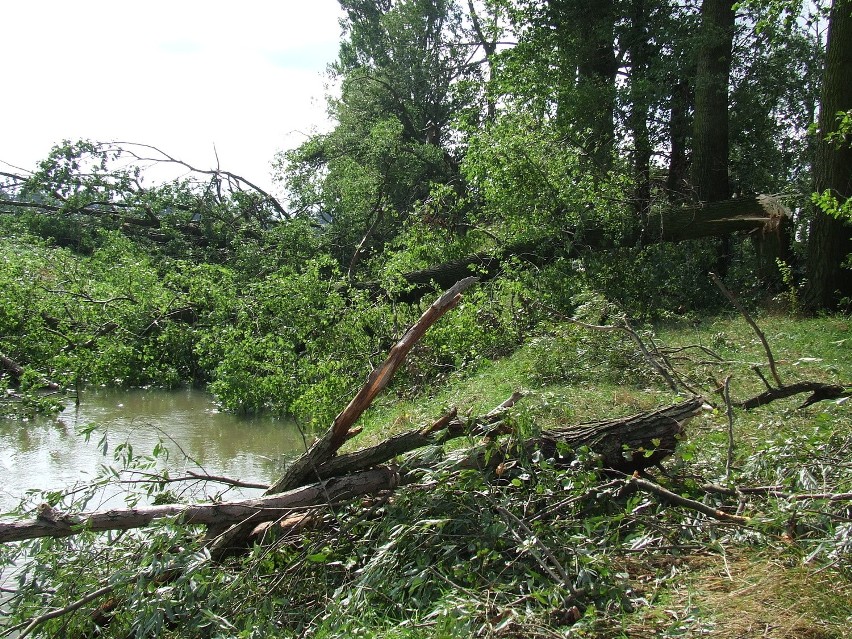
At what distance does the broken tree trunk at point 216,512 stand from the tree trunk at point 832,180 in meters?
8.32

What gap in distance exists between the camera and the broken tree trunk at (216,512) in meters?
4.24

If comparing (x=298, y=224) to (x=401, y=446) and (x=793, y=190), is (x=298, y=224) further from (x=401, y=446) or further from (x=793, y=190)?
(x=401, y=446)

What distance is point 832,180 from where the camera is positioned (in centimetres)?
1066

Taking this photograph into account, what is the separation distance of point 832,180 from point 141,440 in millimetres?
9448

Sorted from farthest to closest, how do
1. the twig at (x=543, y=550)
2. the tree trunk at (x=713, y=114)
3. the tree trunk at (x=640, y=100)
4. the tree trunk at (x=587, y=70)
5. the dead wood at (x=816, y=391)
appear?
the tree trunk at (x=587, y=70) < the tree trunk at (x=640, y=100) < the tree trunk at (x=713, y=114) < the dead wood at (x=816, y=391) < the twig at (x=543, y=550)

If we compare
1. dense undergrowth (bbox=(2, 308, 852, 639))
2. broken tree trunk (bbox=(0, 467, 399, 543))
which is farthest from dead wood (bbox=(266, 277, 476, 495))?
dense undergrowth (bbox=(2, 308, 852, 639))

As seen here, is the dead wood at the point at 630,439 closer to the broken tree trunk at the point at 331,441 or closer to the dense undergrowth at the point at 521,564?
the dense undergrowth at the point at 521,564

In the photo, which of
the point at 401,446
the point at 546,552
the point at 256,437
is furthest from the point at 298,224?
the point at 546,552

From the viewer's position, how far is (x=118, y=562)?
4.24 metres

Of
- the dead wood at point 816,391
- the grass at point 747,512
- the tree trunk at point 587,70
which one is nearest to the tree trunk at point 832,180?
the grass at point 747,512

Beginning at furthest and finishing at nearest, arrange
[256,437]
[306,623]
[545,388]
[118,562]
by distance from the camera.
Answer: [256,437] → [545,388] → [118,562] → [306,623]

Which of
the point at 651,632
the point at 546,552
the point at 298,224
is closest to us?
the point at 651,632

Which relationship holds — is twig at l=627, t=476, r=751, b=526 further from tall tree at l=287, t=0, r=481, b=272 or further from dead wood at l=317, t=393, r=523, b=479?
tall tree at l=287, t=0, r=481, b=272

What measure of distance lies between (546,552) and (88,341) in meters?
9.44
